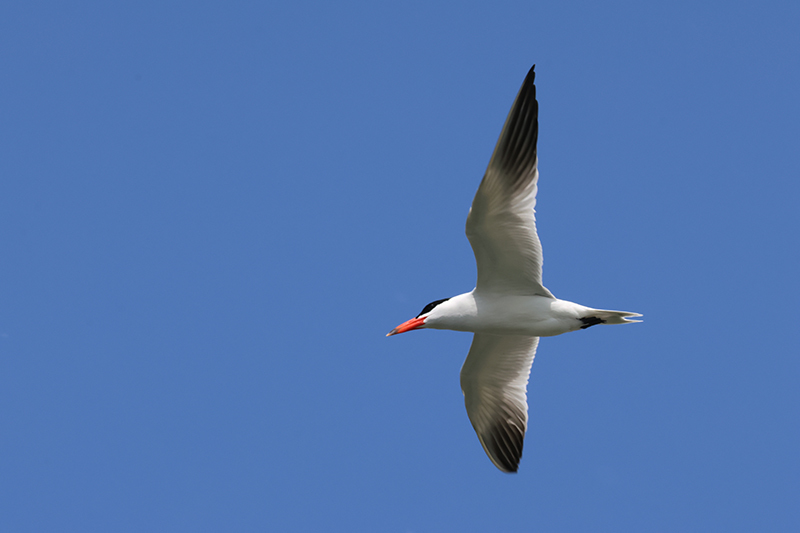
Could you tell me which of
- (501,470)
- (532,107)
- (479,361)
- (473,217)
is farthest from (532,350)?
(532,107)

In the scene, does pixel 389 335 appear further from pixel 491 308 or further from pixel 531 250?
pixel 531 250

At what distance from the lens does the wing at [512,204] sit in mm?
7965

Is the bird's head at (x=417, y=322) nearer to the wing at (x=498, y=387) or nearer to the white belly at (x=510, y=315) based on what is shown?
the white belly at (x=510, y=315)

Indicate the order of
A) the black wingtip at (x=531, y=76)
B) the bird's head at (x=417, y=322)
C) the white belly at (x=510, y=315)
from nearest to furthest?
the black wingtip at (x=531, y=76) → the white belly at (x=510, y=315) → the bird's head at (x=417, y=322)

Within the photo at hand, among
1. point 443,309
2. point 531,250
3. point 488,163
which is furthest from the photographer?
point 443,309

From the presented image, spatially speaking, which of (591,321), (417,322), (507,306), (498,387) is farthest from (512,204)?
(498,387)

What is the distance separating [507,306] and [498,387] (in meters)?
1.87

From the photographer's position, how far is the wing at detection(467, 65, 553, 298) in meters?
7.96

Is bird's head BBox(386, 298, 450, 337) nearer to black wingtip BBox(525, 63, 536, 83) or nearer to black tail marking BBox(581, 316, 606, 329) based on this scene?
black tail marking BBox(581, 316, 606, 329)

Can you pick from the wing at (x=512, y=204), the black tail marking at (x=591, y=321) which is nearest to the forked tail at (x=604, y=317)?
the black tail marking at (x=591, y=321)

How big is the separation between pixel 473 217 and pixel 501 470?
358 cm

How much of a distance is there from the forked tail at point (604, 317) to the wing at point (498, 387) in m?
1.64

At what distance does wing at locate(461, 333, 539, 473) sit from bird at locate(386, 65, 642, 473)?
0.5 inches

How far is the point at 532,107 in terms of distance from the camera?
7980 mm
